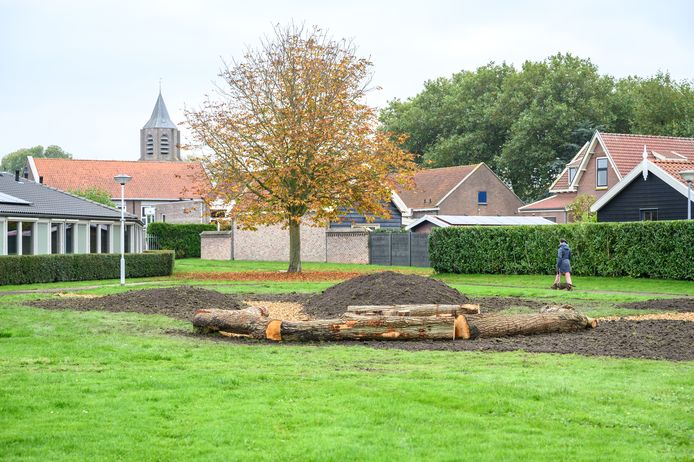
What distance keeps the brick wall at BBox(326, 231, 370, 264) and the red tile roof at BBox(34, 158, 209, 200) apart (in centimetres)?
3422

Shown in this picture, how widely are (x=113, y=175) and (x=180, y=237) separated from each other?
104 feet

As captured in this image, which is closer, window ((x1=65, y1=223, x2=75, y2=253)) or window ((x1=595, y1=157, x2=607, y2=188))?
window ((x1=65, y1=223, x2=75, y2=253))

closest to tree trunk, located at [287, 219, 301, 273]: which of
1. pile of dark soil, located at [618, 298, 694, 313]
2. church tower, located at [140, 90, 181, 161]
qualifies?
pile of dark soil, located at [618, 298, 694, 313]

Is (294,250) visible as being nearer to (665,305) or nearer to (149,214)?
(665,305)

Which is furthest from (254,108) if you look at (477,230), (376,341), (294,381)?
(294,381)

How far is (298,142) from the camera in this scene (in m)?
39.8

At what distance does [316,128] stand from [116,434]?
3259 cm

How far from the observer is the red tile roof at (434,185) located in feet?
233

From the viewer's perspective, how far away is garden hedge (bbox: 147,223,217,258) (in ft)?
208

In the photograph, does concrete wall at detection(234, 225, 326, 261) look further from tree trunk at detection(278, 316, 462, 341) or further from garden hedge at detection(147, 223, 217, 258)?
tree trunk at detection(278, 316, 462, 341)

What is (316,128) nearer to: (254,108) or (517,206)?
(254,108)

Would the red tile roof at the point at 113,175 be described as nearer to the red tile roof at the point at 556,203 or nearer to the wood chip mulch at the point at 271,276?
the red tile roof at the point at 556,203

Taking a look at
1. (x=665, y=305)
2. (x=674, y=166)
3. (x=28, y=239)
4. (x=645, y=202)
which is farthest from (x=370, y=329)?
(x=674, y=166)

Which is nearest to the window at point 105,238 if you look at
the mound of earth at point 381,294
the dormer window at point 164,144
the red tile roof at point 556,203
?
the mound of earth at point 381,294
